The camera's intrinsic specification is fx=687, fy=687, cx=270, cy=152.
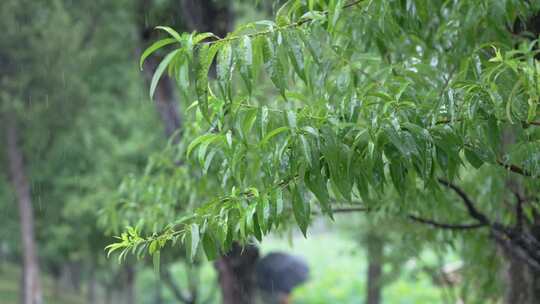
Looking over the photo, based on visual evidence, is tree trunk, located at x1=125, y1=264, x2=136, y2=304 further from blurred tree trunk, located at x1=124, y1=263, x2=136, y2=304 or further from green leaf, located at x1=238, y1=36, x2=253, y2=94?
Result: green leaf, located at x1=238, y1=36, x2=253, y2=94

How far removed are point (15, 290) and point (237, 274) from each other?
16.1m

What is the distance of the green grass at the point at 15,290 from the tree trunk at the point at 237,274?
13944 mm

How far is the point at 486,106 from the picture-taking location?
94.7 inches

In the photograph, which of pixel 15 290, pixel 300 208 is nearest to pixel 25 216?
pixel 15 290

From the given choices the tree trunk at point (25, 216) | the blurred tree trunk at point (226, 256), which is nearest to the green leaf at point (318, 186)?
the blurred tree trunk at point (226, 256)

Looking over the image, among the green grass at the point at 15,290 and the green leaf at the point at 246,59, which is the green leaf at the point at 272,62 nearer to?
the green leaf at the point at 246,59

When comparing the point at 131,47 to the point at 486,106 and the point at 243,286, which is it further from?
the point at 486,106

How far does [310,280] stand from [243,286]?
14.0m

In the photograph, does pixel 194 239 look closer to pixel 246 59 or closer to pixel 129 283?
pixel 246 59

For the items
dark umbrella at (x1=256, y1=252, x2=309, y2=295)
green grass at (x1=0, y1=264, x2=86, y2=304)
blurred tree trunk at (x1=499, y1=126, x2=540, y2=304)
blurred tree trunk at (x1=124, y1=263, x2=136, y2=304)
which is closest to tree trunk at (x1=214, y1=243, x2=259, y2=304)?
blurred tree trunk at (x1=499, y1=126, x2=540, y2=304)

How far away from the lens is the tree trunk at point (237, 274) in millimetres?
7710

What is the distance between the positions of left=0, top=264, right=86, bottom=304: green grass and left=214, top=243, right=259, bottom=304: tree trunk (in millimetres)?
13944

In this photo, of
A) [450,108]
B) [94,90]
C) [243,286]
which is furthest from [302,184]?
[94,90]

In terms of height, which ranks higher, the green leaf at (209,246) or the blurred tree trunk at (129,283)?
the green leaf at (209,246)
